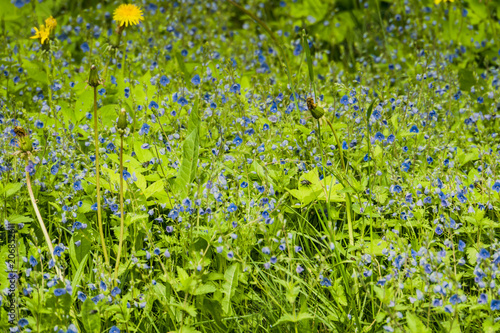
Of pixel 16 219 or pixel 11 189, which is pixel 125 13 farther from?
pixel 16 219

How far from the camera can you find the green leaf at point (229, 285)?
211 cm

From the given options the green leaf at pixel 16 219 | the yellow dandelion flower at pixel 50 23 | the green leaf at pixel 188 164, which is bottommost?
the green leaf at pixel 16 219

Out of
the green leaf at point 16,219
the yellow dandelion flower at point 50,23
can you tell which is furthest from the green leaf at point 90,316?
the yellow dandelion flower at point 50,23

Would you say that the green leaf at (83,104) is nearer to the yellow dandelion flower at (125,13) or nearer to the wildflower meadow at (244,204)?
the wildflower meadow at (244,204)

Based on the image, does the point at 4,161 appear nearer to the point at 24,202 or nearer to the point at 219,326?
the point at 24,202

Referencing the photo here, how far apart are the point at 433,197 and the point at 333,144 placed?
2.05 feet

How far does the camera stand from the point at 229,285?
2.13 m

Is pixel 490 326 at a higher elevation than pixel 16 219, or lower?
lower

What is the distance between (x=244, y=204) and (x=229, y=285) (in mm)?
478

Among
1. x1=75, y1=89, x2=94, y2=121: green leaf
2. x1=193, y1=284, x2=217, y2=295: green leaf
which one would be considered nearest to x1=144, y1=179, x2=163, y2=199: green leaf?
x1=193, y1=284, x2=217, y2=295: green leaf

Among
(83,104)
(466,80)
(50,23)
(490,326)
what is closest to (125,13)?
(50,23)

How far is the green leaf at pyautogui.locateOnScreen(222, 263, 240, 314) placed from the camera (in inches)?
83.0

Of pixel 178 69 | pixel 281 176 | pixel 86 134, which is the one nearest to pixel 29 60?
pixel 178 69

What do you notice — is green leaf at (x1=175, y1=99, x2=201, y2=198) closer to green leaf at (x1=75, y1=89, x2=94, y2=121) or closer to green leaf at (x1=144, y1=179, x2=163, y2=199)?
green leaf at (x1=144, y1=179, x2=163, y2=199)
